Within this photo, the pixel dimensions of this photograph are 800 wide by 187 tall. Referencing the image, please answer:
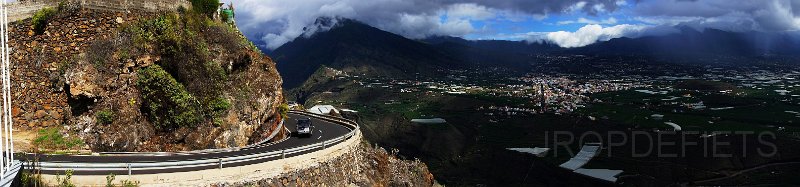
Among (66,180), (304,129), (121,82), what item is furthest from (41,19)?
(304,129)

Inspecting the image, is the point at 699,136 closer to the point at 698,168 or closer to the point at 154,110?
the point at 698,168

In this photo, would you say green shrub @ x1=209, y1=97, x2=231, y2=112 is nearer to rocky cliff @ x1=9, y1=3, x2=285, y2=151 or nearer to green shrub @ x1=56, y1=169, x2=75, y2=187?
rocky cliff @ x1=9, y1=3, x2=285, y2=151

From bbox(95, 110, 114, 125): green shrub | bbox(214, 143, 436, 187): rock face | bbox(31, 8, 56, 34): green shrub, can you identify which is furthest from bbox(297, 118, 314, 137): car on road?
bbox(31, 8, 56, 34): green shrub

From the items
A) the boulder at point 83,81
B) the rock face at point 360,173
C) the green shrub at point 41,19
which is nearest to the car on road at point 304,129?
the rock face at point 360,173

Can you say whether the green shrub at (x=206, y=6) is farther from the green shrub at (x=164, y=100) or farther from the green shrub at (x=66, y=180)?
the green shrub at (x=66, y=180)

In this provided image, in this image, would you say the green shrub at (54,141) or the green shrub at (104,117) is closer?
the green shrub at (54,141)

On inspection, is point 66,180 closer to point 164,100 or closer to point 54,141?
point 54,141
